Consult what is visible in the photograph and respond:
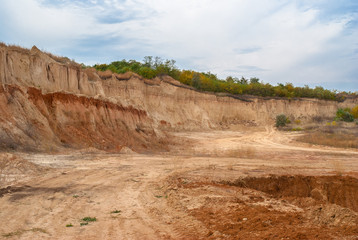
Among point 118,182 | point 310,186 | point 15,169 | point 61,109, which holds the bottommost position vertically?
point 310,186

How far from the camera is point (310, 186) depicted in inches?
370

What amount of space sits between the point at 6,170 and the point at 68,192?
2747 millimetres

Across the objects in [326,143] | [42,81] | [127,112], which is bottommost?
[326,143]

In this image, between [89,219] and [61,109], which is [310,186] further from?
[61,109]

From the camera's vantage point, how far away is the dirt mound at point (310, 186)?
8633 millimetres

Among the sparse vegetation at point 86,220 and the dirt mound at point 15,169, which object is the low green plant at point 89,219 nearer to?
the sparse vegetation at point 86,220

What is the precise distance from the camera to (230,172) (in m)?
10.6

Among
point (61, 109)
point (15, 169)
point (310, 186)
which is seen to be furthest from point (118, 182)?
point (61, 109)

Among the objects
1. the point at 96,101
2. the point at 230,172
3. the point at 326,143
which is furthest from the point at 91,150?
the point at 326,143

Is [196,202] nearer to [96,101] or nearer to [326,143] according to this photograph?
[96,101]

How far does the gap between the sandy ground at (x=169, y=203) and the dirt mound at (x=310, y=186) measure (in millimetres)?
29

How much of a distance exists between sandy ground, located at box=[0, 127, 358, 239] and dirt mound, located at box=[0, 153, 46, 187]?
0.25 ft

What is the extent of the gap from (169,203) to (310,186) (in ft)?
16.9

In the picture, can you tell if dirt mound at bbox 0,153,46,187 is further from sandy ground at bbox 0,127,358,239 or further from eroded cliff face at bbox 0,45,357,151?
eroded cliff face at bbox 0,45,357,151
